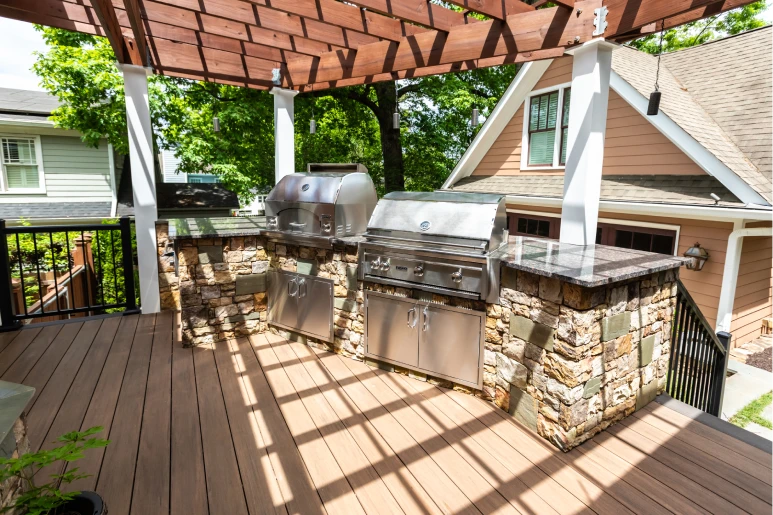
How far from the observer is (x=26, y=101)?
386 inches

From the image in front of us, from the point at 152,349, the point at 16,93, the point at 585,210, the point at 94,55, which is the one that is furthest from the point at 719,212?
the point at 16,93

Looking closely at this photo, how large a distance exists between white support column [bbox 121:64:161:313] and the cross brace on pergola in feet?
0.03

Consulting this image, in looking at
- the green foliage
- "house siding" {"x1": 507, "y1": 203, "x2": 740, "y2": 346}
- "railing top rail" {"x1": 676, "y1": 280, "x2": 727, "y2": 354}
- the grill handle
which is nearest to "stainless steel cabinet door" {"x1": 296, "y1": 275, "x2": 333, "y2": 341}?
the grill handle


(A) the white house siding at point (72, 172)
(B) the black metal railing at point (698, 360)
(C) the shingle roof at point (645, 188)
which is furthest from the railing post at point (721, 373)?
(A) the white house siding at point (72, 172)

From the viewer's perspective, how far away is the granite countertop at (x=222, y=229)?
11.6ft

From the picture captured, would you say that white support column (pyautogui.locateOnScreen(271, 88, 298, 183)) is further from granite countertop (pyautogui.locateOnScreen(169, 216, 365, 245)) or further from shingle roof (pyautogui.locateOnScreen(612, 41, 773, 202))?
shingle roof (pyautogui.locateOnScreen(612, 41, 773, 202))

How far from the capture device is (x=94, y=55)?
7488mm

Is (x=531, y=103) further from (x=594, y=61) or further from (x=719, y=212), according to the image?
(x=594, y=61)

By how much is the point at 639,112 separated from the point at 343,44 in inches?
173

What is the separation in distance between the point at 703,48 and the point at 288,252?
8.34 metres

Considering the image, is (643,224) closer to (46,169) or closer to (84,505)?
(84,505)

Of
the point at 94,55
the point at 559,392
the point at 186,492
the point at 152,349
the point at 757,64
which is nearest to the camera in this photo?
the point at 186,492

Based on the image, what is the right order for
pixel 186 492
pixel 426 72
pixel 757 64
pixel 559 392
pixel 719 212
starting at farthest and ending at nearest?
pixel 757 64 < pixel 719 212 < pixel 426 72 < pixel 559 392 < pixel 186 492

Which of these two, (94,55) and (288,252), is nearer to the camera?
(288,252)
